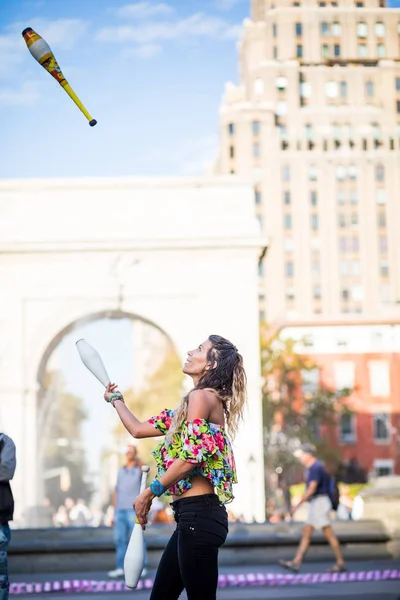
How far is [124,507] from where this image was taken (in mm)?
10555

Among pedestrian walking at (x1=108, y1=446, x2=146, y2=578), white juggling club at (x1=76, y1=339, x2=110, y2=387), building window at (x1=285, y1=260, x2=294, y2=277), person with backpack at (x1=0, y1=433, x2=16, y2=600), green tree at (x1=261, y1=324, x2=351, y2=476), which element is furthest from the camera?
building window at (x1=285, y1=260, x2=294, y2=277)

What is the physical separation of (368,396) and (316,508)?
43.3 m

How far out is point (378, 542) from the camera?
475 inches

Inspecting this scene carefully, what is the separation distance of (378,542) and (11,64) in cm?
752

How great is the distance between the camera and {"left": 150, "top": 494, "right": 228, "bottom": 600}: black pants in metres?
4.48

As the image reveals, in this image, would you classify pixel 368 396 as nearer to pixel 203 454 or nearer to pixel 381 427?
pixel 381 427

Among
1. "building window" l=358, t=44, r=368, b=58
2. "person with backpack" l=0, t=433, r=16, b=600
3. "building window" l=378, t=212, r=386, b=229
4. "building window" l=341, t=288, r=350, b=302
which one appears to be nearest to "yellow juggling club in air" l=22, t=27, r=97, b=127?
"person with backpack" l=0, t=433, r=16, b=600

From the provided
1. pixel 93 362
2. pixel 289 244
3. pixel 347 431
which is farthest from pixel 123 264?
pixel 289 244

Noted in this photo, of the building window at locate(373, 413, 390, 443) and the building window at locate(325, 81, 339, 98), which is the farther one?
the building window at locate(325, 81, 339, 98)

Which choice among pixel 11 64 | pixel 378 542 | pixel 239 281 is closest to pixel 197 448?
pixel 378 542

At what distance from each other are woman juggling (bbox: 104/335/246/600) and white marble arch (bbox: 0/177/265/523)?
1896cm

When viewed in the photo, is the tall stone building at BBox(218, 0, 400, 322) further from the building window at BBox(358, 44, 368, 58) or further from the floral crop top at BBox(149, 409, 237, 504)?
the floral crop top at BBox(149, 409, 237, 504)

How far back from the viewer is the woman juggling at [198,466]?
450 cm

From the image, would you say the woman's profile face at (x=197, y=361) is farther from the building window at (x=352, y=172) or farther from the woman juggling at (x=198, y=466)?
the building window at (x=352, y=172)
